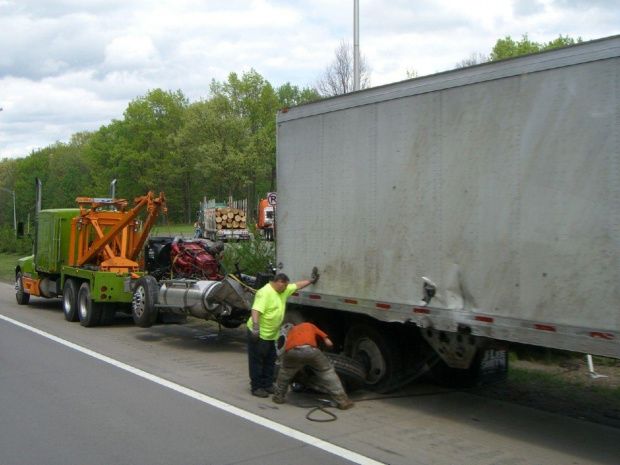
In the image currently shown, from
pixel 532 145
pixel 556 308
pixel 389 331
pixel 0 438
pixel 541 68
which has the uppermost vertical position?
pixel 541 68

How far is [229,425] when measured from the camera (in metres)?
6.73

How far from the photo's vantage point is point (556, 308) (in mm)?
5590

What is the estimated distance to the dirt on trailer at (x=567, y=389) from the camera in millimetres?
7316

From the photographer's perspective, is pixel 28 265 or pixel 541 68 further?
pixel 28 265

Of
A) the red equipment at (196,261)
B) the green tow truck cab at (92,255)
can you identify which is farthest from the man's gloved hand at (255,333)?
the green tow truck cab at (92,255)

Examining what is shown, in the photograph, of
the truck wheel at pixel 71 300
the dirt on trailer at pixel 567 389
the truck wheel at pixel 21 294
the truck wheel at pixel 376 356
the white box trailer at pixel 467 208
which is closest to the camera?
the white box trailer at pixel 467 208

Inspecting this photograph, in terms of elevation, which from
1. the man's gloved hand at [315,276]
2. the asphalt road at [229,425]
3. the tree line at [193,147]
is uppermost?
the tree line at [193,147]

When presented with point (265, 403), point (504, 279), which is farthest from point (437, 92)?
point (265, 403)

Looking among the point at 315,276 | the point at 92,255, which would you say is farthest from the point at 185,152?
the point at 315,276

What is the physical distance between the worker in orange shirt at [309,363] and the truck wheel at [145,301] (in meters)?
5.06

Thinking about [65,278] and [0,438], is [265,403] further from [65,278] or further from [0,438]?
[65,278]

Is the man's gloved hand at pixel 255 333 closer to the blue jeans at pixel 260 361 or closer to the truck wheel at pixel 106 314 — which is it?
the blue jeans at pixel 260 361

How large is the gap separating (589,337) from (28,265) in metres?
16.1

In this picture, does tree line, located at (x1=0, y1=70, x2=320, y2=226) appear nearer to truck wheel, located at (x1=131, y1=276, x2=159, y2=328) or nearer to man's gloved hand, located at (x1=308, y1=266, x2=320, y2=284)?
truck wheel, located at (x1=131, y1=276, x2=159, y2=328)
